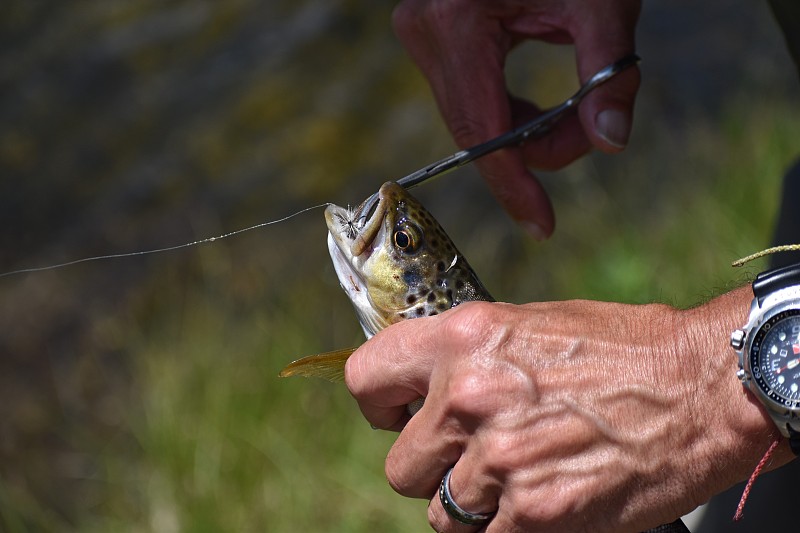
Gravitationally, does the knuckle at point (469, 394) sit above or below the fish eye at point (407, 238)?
below

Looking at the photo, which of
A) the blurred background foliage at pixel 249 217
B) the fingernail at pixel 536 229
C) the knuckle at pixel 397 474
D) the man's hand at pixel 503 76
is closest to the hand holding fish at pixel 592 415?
the knuckle at pixel 397 474

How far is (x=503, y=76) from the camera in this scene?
345 cm

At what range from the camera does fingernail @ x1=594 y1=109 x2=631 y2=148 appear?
326 centimetres

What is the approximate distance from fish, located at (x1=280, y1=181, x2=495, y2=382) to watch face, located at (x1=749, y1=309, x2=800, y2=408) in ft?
2.81

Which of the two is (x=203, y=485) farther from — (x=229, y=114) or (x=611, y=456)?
(x=229, y=114)

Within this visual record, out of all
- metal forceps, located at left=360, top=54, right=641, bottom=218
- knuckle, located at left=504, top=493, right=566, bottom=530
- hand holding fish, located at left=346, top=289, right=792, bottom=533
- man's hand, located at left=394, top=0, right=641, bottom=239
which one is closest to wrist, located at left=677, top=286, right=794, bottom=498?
hand holding fish, located at left=346, top=289, right=792, bottom=533

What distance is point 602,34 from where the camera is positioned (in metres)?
3.23

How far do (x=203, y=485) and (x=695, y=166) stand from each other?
3685 mm

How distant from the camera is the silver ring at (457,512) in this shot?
2.15 meters

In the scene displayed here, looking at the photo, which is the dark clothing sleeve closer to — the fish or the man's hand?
the man's hand

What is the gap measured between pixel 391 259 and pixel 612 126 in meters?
1.09

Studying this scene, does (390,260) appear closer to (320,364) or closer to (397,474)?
(320,364)

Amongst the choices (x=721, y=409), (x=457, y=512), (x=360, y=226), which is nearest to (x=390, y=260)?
(x=360, y=226)

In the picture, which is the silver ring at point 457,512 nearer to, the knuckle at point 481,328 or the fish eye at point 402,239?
the knuckle at point 481,328
